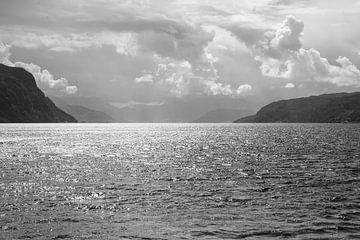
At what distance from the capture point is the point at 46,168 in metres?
92.1

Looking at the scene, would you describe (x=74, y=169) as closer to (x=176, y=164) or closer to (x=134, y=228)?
(x=176, y=164)

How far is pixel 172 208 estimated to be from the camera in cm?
5022

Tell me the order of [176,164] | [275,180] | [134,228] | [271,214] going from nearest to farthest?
1. [134,228]
2. [271,214]
3. [275,180]
4. [176,164]

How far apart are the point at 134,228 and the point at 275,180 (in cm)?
3864

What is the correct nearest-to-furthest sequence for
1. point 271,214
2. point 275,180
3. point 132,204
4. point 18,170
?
point 271,214 < point 132,204 < point 275,180 < point 18,170

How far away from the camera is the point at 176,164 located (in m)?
102

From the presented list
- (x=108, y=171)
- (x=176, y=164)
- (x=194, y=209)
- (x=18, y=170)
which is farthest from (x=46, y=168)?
(x=194, y=209)

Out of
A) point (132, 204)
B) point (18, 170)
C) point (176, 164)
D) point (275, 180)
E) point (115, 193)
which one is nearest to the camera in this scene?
point (132, 204)

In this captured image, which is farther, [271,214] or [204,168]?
[204,168]

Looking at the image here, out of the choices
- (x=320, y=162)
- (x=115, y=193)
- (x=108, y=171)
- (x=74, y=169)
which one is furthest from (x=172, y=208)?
(x=320, y=162)

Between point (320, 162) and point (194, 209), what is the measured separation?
62.7m

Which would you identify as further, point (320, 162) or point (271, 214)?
point (320, 162)

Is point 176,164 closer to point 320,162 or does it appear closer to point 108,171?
point 108,171

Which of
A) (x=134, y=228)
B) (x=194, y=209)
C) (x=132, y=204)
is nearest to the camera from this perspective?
(x=134, y=228)
